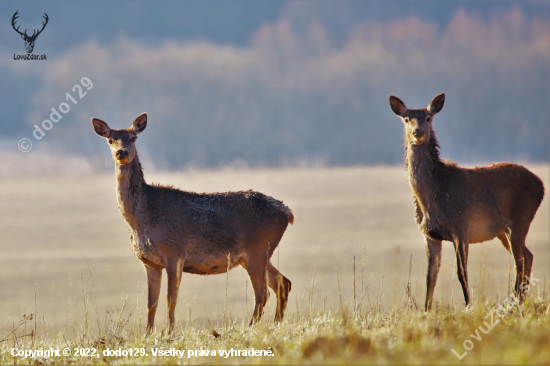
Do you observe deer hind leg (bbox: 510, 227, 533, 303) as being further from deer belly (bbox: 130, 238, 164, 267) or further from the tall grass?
deer belly (bbox: 130, 238, 164, 267)

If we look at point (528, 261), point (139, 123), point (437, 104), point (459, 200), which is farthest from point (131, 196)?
point (528, 261)

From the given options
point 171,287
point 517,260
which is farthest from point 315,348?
point 517,260

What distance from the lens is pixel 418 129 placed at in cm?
1053

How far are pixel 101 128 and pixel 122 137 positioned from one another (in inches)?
26.8

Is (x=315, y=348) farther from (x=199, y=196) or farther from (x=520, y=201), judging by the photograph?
(x=520, y=201)

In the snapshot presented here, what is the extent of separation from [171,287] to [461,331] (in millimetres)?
5366

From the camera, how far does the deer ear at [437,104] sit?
11.3m

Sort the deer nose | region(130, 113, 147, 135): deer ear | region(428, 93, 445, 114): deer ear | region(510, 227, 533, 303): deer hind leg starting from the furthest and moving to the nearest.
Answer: region(130, 113, 147, 135): deer ear
region(510, 227, 533, 303): deer hind leg
region(428, 93, 445, 114): deer ear
the deer nose

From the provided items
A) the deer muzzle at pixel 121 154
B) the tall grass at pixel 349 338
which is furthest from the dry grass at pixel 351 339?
the deer muzzle at pixel 121 154

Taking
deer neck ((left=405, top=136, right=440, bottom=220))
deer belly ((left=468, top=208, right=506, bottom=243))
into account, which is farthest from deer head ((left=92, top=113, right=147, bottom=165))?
deer belly ((left=468, top=208, right=506, bottom=243))

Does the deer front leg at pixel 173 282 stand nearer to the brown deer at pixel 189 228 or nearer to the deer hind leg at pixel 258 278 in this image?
the brown deer at pixel 189 228

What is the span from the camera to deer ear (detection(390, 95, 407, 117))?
11.4 m

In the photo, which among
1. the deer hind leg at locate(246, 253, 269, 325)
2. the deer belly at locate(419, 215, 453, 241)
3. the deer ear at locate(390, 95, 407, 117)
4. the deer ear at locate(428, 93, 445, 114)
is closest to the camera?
the deer belly at locate(419, 215, 453, 241)

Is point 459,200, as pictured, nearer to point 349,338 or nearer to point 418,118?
point 418,118
